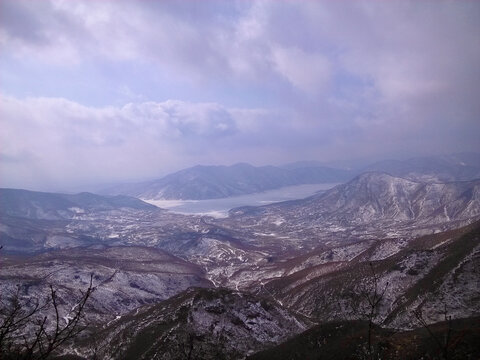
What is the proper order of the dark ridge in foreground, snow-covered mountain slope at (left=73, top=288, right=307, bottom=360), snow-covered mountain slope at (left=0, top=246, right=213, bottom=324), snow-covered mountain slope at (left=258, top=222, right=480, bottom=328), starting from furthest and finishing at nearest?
1. snow-covered mountain slope at (left=0, top=246, right=213, bottom=324)
2. snow-covered mountain slope at (left=258, top=222, right=480, bottom=328)
3. snow-covered mountain slope at (left=73, top=288, right=307, bottom=360)
4. the dark ridge in foreground

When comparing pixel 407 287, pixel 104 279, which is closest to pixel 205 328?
pixel 407 287

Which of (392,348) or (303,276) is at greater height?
(392,348)

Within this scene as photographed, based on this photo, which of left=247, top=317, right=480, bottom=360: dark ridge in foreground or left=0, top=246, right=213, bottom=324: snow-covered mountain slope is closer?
left=247, top=317, right=480, bottom=360: dark ridge in foreground

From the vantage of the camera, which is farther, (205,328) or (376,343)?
(205,328)

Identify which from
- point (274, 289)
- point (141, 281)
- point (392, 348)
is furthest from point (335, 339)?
point (141, 281)

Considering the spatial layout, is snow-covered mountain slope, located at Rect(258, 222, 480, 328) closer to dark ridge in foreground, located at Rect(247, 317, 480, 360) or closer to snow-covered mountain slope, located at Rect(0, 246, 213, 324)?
dark ridge in foreground, located at Rect(247, 317, 480, 360)

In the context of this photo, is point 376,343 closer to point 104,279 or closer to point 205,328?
point 205,328

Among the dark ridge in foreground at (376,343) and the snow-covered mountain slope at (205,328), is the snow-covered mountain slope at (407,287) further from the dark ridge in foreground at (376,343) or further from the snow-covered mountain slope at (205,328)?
the snow-covered mountain slope at (205,328)

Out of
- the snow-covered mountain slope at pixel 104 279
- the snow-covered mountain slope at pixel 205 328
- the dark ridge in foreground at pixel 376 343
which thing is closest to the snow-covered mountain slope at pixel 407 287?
the dark ridge in foreground at pixel 376 343

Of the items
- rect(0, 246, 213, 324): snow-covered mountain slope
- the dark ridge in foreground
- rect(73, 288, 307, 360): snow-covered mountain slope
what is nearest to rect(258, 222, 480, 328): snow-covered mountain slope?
the dark ridge in foreground

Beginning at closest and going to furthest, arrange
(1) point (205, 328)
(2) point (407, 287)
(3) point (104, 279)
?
(1) point (205, 328)
(2) point (407, 287)
(3) point (104, 279)

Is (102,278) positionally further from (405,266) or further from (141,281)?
(405,266)
